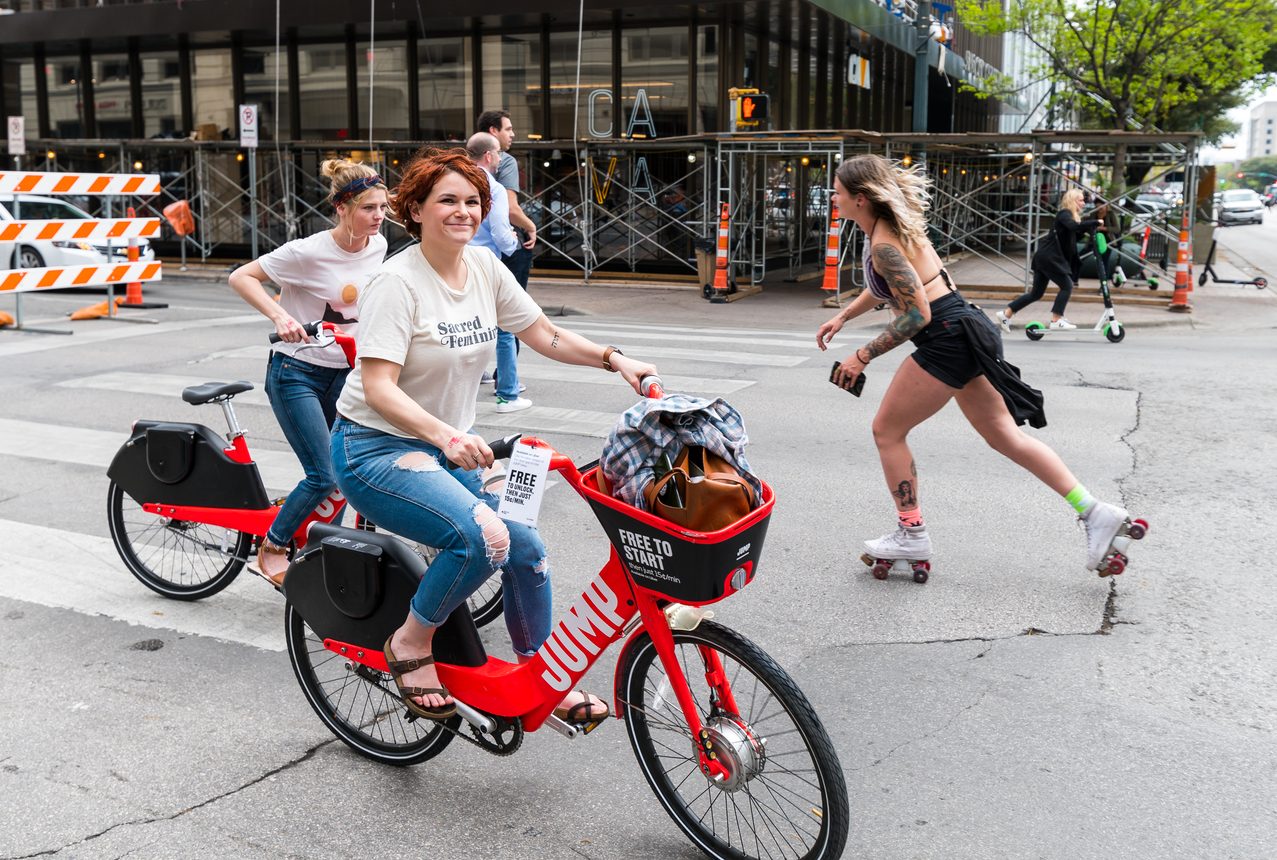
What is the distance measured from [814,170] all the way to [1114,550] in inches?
877

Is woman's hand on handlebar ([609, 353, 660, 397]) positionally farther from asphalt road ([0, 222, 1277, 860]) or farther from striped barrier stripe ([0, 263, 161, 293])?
striped barrier stripe ([0, 263, 161, 293])

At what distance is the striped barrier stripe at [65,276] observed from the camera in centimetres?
1431

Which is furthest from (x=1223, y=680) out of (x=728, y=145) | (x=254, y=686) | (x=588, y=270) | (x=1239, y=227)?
(x=1239, y=227)

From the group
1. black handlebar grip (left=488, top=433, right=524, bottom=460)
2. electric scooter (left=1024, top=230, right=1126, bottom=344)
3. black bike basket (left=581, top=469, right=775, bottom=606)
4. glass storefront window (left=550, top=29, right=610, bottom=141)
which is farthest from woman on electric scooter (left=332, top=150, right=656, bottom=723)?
glass storefront window (left=550, top=29, right=610, bottom=141)

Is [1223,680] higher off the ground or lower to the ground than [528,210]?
lower

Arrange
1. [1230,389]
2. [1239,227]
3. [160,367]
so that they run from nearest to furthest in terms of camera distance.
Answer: [1230,389], [160,367], [1239,227]

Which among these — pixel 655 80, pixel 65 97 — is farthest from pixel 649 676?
pixel 65 97

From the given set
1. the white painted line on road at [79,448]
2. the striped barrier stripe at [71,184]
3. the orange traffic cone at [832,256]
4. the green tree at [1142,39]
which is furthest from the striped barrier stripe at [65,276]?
the green tree at [1142,39]

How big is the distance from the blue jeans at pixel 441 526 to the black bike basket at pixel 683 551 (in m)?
0.44

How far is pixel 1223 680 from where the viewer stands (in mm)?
4629

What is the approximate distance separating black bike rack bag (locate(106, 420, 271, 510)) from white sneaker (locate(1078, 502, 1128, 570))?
3.67 metres

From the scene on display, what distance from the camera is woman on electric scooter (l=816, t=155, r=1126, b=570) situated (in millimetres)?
5484

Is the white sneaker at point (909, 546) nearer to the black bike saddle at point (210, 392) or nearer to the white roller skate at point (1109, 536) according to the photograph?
the white roller skate at point (1109, 536)

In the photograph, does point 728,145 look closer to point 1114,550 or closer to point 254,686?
point 1114,550
